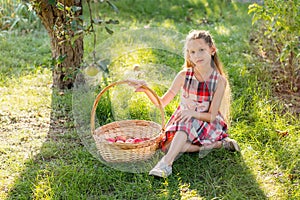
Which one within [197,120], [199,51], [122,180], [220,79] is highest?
[199,51]

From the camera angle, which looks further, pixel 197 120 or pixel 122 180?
pixel 197 120

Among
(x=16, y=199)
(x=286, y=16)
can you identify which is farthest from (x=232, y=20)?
(x=16, y=199)

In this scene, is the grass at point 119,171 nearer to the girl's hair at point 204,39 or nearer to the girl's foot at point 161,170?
the girl's foot at point 161,170

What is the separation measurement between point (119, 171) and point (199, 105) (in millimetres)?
676

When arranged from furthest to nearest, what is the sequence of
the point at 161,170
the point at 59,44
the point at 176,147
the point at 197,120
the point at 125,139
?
the point at 59,44 → the point at 125,139 → the point at 197,120 → the point at 176,147 → the point at 161,170

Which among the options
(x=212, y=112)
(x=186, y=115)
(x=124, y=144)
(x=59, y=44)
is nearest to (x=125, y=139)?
(x=124, y=144)

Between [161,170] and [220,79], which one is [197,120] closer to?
[220,79]

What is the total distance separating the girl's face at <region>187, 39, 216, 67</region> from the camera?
3078 mm

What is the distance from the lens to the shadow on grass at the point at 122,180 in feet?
9.06

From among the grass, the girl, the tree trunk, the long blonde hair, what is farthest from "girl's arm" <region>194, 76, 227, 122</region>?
the tree trunk

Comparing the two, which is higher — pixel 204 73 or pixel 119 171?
pixel 204 73

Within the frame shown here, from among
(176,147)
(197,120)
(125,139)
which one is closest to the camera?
(176,147)

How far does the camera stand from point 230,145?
10.4ft

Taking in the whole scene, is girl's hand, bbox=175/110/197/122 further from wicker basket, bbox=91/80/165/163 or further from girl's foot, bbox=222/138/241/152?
girl's foot, bbox=222/138/241/152
